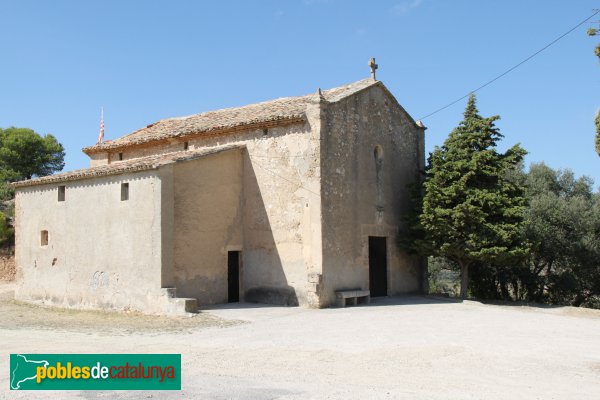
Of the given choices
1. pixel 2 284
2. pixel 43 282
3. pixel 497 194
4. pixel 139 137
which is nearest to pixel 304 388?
pixel 497 194

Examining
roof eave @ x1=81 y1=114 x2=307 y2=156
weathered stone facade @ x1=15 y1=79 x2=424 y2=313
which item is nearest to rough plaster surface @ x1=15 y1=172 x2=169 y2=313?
weathered stone facade @ x1=15 y1=79 x2=424 y2=313

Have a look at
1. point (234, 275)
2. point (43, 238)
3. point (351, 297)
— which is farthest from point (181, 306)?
point (43, 238)

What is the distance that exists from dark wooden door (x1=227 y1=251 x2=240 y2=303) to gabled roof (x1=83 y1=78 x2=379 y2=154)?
427 centimetres

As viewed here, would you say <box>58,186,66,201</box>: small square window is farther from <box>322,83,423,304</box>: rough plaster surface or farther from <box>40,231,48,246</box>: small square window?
<box>322,83,423,304</box>: rough plaster surface

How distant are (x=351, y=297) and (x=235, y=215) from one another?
454cm

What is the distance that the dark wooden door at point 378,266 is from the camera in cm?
1973

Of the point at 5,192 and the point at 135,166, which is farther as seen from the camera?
the point at 5,192

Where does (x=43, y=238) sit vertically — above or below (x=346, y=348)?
above

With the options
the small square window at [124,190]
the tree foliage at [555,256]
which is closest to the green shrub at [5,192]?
the small square window at [124,190]

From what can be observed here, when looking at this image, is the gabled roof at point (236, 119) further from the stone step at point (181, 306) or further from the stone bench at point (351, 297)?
the stone step at point (181, 306)

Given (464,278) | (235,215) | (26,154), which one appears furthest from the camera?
(26,154)

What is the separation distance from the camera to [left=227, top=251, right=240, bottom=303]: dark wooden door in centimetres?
1786

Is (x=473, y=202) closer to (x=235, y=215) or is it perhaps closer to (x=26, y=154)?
(x=235, y=215)

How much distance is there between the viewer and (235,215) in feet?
58.0
